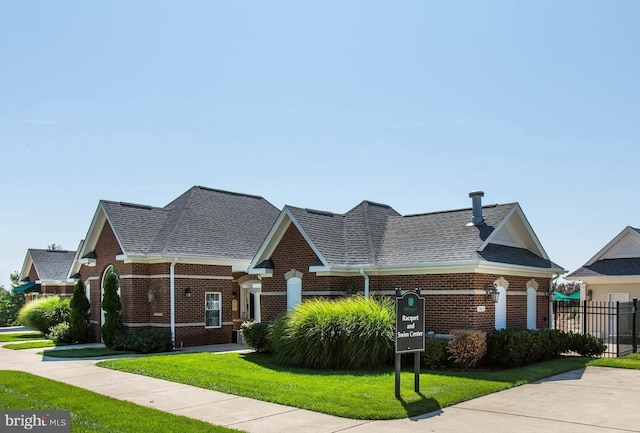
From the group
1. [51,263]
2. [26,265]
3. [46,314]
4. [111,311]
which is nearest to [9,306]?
[26,265]

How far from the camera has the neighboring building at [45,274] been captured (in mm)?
37000

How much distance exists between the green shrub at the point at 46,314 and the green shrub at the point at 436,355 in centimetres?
2000

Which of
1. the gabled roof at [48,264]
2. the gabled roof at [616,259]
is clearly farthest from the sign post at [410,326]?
the gabled roof at [48,264]

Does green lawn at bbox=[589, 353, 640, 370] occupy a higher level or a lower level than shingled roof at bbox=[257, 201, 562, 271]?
A: lower

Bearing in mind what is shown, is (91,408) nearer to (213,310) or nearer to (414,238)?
(414,238)

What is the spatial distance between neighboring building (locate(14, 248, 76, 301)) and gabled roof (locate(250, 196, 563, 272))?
19.8 meters

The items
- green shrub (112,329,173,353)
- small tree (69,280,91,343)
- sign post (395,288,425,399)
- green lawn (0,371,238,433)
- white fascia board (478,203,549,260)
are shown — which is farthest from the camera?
small tree (69,280,91,343)

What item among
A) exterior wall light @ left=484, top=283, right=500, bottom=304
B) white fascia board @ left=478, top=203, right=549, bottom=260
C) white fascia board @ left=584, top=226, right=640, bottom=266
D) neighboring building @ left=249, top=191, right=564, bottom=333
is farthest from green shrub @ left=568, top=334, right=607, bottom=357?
white fascia board @ left=584, top=226, right=640, bottom=266

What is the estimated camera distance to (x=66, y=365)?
691 inches

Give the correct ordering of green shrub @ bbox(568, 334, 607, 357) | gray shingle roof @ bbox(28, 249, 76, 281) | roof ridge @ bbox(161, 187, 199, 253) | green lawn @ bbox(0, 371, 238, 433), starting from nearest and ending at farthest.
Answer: green lawn @ bbox(0, 371, 238, 433) < green shrub @ bbox(568, 334, 607, 357) < roof ridge @ bbox(161, 187, 199, 253) < gray shingle roof @ bbox(28, 249, 76, 281)

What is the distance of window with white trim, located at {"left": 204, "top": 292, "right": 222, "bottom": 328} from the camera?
2401 centimetres

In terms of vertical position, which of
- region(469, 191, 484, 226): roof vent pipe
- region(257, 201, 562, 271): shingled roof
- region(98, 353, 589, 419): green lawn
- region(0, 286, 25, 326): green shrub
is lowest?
region(0, 286, 25, 326): green shrub

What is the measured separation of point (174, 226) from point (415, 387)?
48.4ft

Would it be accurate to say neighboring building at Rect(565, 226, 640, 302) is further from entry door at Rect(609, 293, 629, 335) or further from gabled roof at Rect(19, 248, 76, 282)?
gabled roof at Rect(19, 248, 76, 282)
